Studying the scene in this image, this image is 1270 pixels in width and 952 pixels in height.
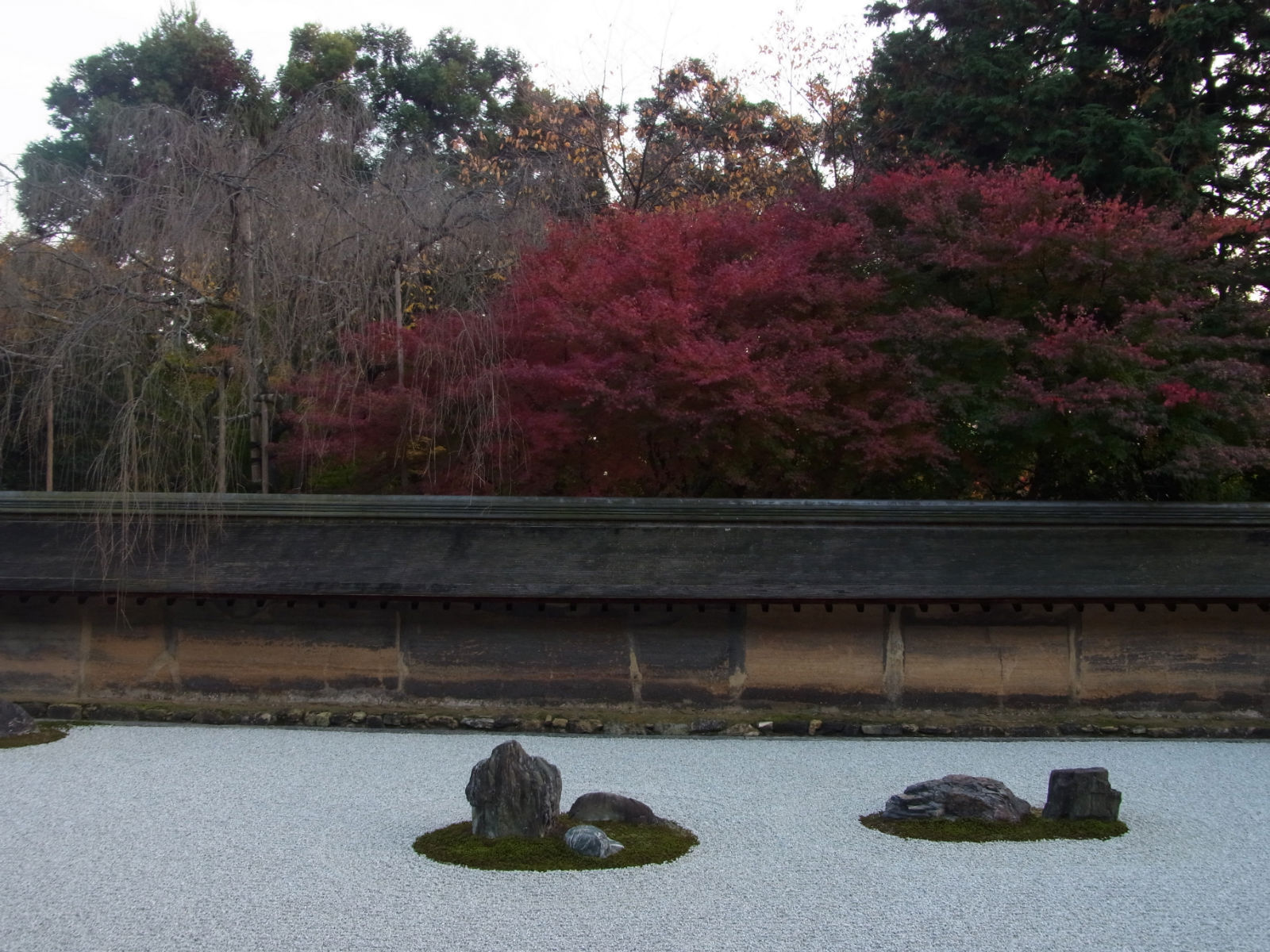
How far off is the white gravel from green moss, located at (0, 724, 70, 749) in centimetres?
16

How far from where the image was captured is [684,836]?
20.8 feet

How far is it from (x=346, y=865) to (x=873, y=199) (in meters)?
9.35

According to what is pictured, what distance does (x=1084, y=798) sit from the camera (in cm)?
667

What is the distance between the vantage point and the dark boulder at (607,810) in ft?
21.1

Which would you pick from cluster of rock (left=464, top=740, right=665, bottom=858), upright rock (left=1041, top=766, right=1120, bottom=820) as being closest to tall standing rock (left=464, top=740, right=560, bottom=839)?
cluster of rock (left=464, top=740, right=665, bottom=858)

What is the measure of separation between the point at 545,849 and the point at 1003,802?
2695mm

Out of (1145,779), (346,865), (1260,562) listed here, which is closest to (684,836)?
(346,865)

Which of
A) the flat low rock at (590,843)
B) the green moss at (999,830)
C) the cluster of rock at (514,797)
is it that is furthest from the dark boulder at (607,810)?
the green moss at (999,830)

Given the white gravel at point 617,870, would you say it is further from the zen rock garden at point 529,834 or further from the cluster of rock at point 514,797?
the cluster of rock at point 514,797

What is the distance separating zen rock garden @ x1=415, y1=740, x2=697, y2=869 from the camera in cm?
584

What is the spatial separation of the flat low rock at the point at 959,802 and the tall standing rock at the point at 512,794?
6.95 ft

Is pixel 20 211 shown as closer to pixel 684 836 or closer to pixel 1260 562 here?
pixel 684 836

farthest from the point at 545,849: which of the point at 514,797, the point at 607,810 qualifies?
the point at 607,810

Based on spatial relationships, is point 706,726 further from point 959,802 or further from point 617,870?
point 617,870
